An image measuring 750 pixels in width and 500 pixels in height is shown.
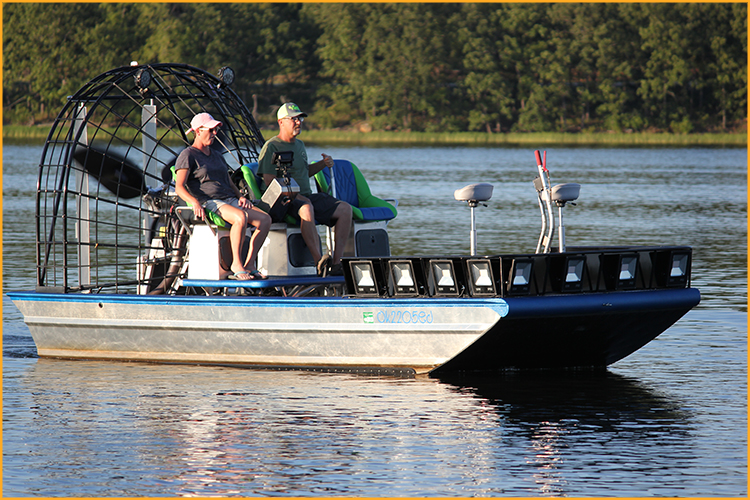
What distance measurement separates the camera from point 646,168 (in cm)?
5681

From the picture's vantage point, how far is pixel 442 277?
433 inches

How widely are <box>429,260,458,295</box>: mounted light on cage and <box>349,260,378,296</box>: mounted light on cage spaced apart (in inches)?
21.5

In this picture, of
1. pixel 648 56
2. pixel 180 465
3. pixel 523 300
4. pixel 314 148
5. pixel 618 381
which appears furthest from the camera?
pixel 648 56

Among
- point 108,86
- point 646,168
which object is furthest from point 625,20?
point 108,86

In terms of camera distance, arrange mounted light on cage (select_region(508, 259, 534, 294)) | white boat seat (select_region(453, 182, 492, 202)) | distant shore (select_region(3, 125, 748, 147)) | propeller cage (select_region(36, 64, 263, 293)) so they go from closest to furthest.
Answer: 1. mounted light on cage (select_region(508, 259, 534, 294))
2. white boat seat (select_region(453, 182, 492, 202))
3. propeller cage (select_region(36, 64, 263, 293))
4. distant shore (select_region(3, 125, 748, 147))

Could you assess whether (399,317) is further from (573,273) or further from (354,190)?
(354,190)

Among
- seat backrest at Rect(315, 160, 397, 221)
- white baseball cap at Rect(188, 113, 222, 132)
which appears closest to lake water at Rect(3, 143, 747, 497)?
seat backrest at Rect(315, 160, 397, 221)

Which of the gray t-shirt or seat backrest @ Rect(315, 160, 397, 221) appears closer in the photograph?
the gray t-shirt

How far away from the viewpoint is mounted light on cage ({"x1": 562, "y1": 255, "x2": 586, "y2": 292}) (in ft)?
36.1

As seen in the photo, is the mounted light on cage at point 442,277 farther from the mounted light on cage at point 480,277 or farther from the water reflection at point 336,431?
the water reflection at point 336,431

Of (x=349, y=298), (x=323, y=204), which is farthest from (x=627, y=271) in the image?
(x=323, y=204)

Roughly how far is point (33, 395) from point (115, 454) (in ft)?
8.15

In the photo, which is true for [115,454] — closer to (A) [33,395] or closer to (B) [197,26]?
(A) [33,395]

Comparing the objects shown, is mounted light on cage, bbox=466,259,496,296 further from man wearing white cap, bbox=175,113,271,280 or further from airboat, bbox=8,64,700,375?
man wearing white cap, bbox=175,113,271,280
